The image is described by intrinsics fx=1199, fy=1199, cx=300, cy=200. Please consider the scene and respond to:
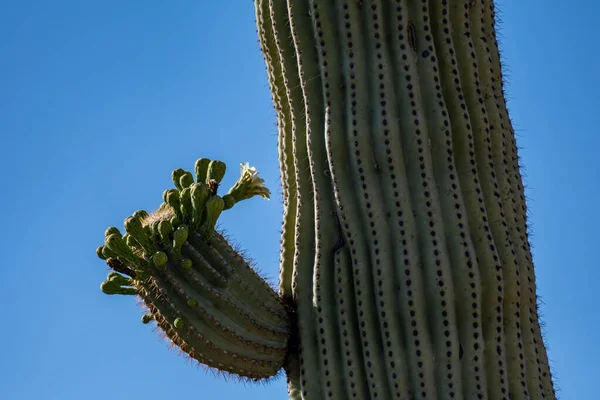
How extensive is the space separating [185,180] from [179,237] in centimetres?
62

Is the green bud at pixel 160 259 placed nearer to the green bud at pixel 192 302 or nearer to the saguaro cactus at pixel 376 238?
the saguaro cactus at pixel 376 238

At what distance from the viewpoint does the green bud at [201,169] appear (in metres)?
8.78

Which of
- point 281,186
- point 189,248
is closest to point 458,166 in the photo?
point 281,186

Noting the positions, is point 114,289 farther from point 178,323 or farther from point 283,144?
point 283,144

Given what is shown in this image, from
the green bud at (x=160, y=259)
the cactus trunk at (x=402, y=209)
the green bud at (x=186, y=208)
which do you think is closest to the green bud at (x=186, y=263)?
the green bud at (x=160, y=259)

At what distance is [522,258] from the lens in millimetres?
8352

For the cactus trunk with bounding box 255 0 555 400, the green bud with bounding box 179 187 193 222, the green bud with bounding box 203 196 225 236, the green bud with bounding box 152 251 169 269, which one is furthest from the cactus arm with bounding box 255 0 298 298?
the green bud with bounding box 152 251 169 269

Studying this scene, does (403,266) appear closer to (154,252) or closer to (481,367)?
(481,367)

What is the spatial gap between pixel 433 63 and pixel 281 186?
150 centimetres

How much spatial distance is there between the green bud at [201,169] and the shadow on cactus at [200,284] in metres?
0.10

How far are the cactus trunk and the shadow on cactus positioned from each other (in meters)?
0.27

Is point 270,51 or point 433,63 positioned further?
point 270,51

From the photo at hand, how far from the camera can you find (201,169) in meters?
8.79

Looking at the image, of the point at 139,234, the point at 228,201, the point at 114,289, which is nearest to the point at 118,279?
the point at 114,289
